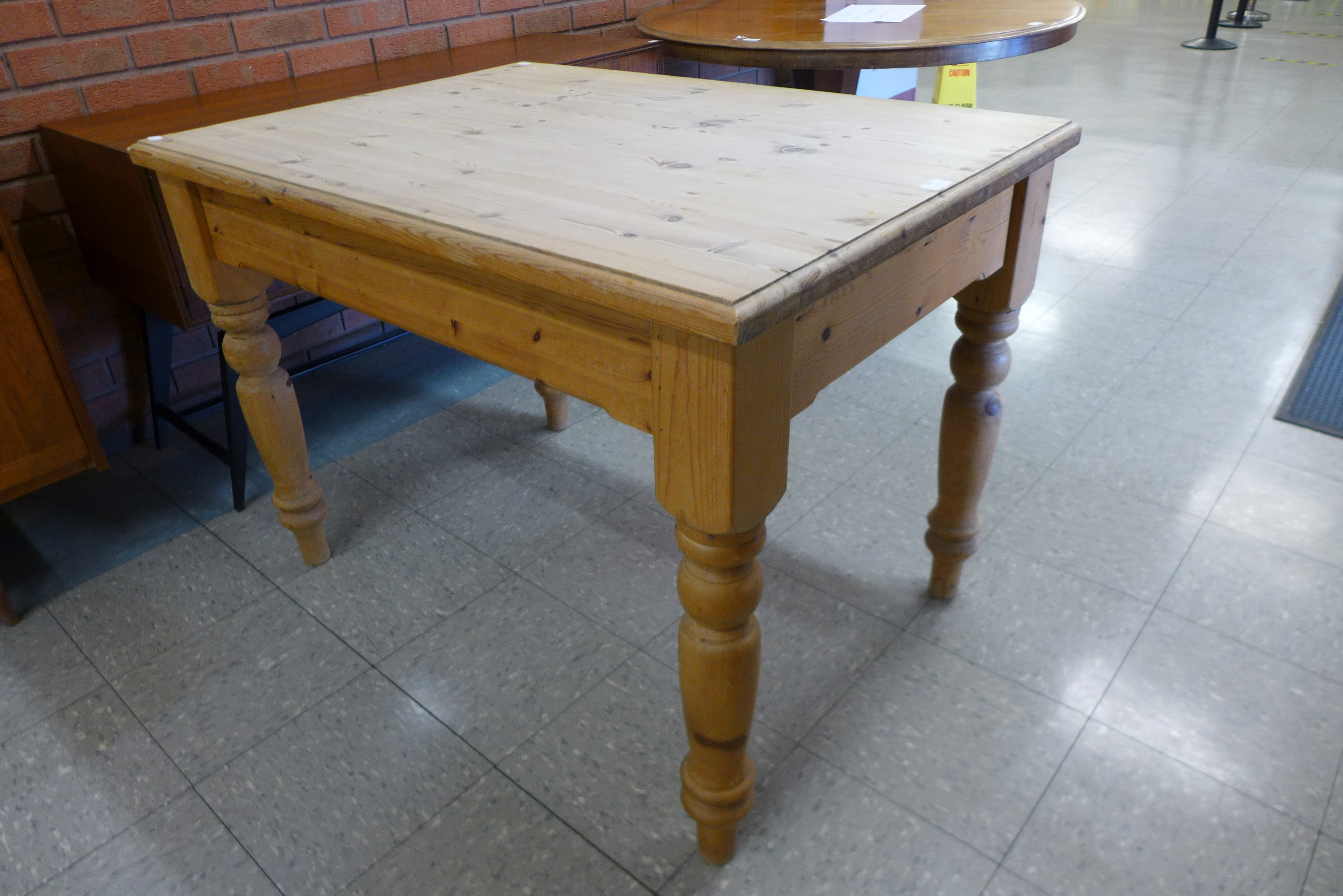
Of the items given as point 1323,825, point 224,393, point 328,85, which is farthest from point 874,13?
point 1323,825

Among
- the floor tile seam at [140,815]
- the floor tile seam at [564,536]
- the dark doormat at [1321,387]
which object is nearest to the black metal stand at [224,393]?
the floor tile seam at [564,536]

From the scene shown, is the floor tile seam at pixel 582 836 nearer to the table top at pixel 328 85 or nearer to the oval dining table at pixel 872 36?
the table top at pixel 328 85

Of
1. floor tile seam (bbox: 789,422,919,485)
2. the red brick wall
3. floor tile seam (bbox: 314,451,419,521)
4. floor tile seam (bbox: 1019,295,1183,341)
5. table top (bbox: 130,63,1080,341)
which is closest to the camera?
table top (bbox: 130,63,1080,341)

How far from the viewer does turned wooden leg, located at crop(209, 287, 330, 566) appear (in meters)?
1.44

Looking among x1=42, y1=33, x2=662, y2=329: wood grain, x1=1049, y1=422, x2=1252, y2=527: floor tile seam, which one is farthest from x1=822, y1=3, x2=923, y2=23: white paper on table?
x1=1049, y1=422, x2=1252, y2=527: floor tile seam

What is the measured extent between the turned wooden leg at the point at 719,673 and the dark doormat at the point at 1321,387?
167cm

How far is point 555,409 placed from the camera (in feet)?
6.85

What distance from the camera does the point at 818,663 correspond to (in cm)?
145

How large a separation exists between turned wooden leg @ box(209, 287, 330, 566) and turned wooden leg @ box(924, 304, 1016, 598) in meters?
1.06

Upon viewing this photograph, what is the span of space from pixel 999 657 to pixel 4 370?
1.68 meters

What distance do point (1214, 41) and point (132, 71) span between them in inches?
282

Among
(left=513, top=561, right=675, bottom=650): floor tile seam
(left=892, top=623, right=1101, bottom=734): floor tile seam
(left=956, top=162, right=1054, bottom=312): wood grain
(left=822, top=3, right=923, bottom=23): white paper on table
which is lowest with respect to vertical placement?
(left=892, top=623, right=1101, bottom=734): floor tile seam

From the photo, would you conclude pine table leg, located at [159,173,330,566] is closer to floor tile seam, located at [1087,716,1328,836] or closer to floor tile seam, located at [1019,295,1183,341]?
floor tile seam, located at [1087,716,1328,836]

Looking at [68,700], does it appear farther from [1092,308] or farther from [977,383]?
[1092,308]
